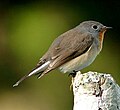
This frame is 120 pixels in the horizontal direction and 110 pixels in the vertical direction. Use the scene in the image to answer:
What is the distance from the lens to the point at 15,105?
35.5ft

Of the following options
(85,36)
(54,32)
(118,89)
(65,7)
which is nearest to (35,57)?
(54,32)

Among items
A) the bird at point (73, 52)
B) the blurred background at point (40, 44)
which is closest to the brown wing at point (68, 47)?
the bird at point (73, 52)

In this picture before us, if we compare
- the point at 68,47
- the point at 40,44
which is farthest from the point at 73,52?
the point at 40,44

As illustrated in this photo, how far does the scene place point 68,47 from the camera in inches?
252

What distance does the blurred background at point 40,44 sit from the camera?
1071 cm

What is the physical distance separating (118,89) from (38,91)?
7.18 metres

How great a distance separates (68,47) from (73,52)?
0.11m

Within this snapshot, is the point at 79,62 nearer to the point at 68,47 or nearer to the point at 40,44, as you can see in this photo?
the point at 68,47

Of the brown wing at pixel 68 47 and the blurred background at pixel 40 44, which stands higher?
the brown wing at pixel 68 47

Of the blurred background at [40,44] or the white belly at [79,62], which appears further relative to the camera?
the blurred background at [40,44]

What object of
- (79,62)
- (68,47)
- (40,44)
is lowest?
(40,44)

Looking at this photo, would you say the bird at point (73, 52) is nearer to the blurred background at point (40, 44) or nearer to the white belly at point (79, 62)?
the white belly at point (79, 62)

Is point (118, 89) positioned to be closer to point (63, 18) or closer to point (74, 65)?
point (74, 65)

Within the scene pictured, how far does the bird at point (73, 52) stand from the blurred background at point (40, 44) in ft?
12.2
